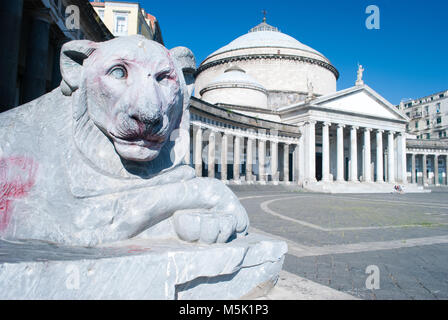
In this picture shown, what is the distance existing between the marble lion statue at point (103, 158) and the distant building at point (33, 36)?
28.0 feet

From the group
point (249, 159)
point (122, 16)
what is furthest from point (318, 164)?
point (122, 16)

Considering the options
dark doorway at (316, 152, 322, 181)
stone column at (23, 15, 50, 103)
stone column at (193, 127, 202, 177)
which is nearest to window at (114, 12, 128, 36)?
stone column at (193, 127, 202, 177)

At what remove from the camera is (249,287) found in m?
2.47

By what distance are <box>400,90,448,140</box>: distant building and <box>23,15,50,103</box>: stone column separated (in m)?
64.8

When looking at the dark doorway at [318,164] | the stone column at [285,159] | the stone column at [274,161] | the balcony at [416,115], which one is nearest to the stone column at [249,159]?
the stone column at [274,161]

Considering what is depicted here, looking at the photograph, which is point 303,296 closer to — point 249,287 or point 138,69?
point 249,287

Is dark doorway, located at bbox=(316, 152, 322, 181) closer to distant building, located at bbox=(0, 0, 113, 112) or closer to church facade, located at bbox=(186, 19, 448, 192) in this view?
church facade, located at bbox=(186, 19, 448, 192)

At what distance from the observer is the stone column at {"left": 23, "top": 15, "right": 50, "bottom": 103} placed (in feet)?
37.3

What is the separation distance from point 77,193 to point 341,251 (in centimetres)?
465

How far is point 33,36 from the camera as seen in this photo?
460 inches

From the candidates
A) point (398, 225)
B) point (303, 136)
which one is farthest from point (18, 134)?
point (303, 136)

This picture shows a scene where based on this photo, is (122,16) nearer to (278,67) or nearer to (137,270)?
(278,67)

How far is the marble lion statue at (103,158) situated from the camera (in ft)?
6.98

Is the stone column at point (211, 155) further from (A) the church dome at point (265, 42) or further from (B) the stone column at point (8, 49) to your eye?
(A) the church dome at point (265, 42)
